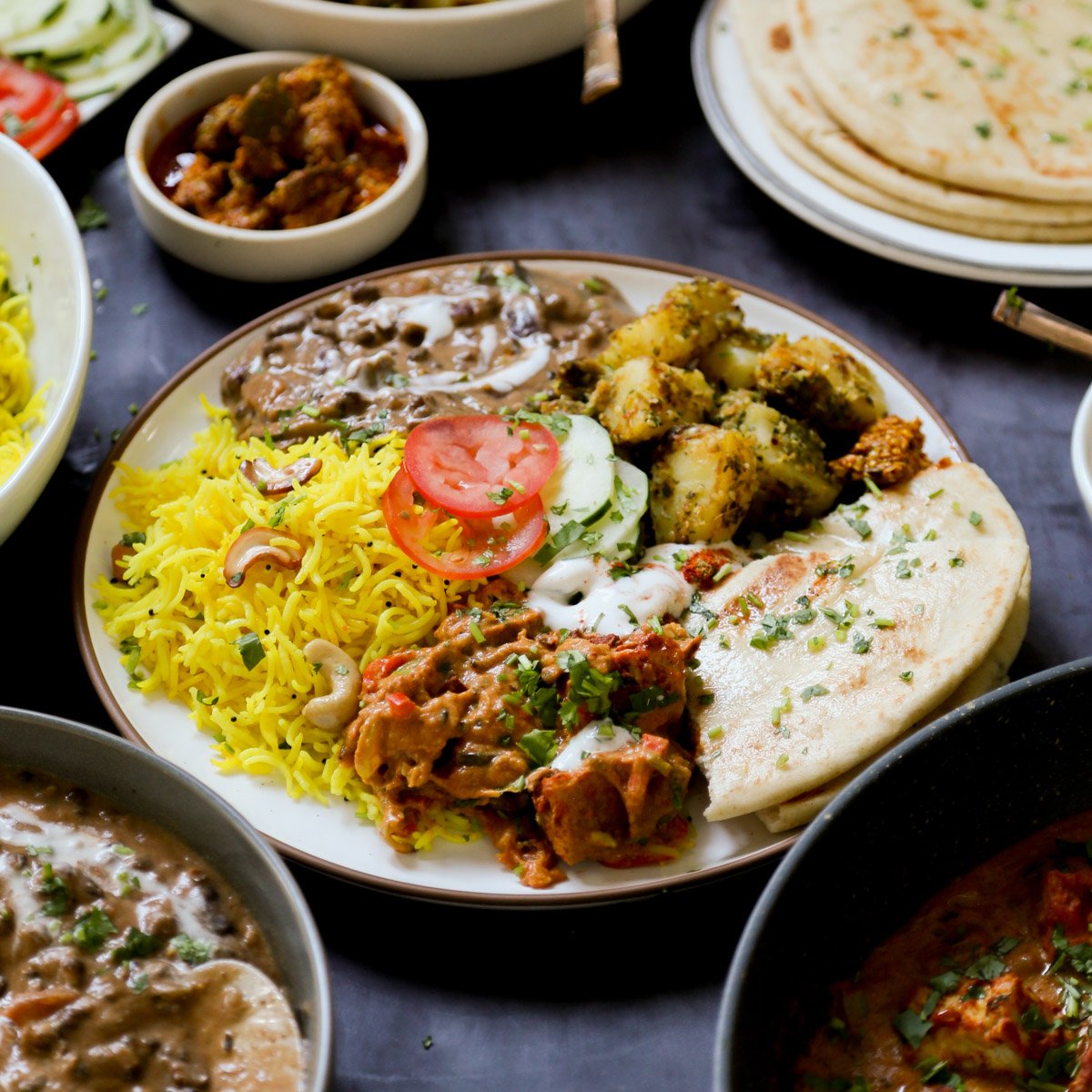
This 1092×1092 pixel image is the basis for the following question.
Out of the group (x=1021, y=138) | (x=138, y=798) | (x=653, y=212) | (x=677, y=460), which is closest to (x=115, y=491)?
(x=138, y=798)

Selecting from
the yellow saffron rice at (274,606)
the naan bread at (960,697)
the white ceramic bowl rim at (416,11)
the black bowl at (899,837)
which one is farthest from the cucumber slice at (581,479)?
the white ceramic bowl rim at (416,11)

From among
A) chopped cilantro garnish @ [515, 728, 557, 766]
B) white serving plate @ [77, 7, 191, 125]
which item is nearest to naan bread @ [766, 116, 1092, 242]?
chopped cilantro garnish @ [515, 728, 557, 766]

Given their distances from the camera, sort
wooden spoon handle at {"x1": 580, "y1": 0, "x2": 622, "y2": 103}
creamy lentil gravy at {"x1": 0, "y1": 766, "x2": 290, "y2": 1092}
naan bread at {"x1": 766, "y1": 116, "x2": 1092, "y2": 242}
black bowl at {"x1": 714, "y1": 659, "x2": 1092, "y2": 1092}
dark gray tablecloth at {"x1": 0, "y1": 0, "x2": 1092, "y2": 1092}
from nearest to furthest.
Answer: creamy lentil gravy at {"x1": 0, "y1": 766, "x2": 290, "y2": 1092}
black bowl at {"x1": 714, "y1": 659, "x2": 1092, "y2": 1092}
dark gray tablecloth at {"x1": 0, "y1": 0, "x2": 1092, "y2": 1092}
wooden spoon handle at {"x1": 580, "y1": 0, "x2": 622, "y2": 103}
naan bread at {"x1": 766, "y1": 116, "x2": 1092, "y2": 242}

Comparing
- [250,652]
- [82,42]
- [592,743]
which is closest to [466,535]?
[250,652]

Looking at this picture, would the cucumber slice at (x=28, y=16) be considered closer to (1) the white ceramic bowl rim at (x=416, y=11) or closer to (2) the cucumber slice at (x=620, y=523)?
(1) the white ceramic bowl rim at (x=416, y=11)

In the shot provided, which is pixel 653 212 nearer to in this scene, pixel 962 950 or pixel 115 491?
pixel 115 491

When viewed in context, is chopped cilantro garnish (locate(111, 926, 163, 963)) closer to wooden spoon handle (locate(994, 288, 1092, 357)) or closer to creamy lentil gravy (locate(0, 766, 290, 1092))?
creamy lentil gravy (locate(0, 766, 290, 1092))
